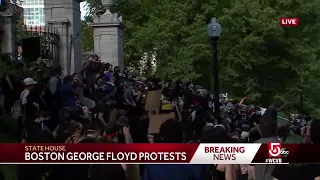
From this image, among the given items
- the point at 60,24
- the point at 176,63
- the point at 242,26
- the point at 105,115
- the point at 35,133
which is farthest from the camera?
the point at 242,26

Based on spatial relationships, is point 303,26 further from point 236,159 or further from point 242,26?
point 236,159

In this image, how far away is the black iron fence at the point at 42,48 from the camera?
18453 millimetres

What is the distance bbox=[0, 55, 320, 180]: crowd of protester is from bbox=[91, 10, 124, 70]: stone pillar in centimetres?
414

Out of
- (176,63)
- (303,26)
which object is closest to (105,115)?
(176,63)

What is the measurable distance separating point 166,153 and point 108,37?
16483mm

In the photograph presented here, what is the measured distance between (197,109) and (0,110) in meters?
4.75

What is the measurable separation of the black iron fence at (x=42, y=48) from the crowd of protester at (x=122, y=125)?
67 cm

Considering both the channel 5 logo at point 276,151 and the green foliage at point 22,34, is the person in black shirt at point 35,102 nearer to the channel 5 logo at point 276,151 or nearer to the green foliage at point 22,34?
the channel 5 logo at point 276,151

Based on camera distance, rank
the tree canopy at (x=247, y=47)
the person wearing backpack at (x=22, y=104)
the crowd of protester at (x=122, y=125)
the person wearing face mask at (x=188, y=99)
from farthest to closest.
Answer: the tree canopy at (x=247, y=47)
the person wearing face mask at (x=188, y=99)
the person wearing backpack at (x=22, y=104)
the crowd of protester at (x=122, y=125)

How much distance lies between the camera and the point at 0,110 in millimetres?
14016

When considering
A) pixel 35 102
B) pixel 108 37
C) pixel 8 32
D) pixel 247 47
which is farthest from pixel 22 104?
pixel 247 47

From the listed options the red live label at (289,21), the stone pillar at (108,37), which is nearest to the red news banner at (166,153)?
the stone pillar at (108,37)

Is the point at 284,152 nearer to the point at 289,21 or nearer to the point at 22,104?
the point at 22,104

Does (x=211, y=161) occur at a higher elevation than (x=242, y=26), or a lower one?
lower
